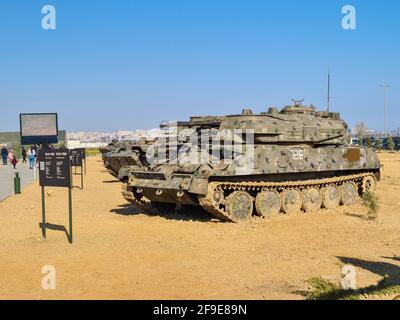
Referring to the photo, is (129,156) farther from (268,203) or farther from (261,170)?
(261,170)

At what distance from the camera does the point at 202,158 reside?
13.9m

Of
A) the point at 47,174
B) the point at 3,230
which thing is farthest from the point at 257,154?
the point at 3,230

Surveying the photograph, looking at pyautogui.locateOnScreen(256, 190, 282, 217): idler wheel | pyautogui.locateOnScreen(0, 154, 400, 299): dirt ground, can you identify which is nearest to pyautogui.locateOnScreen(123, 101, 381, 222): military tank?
pyautogui.locateOnScreen(256, 190, 282, 217): idler wheel

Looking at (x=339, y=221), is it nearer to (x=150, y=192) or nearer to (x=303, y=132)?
(x=303, y=132)

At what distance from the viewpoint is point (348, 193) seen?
55.8 ft

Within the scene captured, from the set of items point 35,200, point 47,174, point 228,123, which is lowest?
point 35,200

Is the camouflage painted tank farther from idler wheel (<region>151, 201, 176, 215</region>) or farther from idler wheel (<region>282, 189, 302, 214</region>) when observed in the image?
idler wheel (<region>282, 189, 302, 214</region>)

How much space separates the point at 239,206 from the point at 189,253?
12.6 ft

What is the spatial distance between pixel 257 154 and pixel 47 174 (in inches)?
207

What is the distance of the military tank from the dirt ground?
59 cm

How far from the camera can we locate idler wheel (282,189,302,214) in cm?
1483

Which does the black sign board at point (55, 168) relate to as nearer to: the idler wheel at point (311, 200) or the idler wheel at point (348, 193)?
the idler wheel at point (311, 200)

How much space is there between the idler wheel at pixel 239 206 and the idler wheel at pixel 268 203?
0.23 m

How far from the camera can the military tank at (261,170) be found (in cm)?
1327
